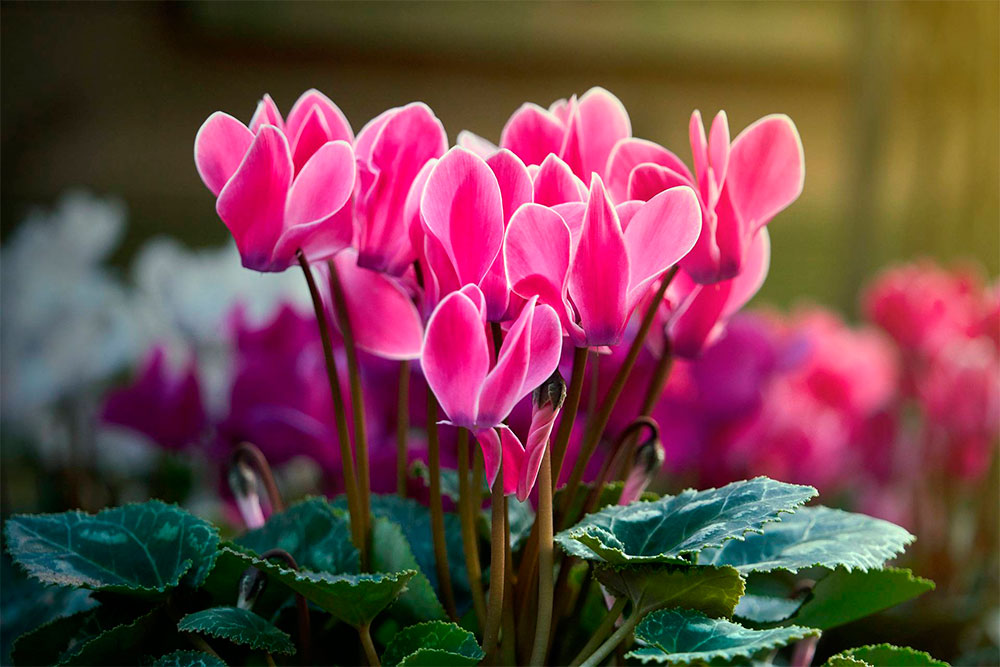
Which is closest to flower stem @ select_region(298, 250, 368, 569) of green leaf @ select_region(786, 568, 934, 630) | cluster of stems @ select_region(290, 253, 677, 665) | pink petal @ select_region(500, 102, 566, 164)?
cluster of stems @ select_region(290, 253, 677, 665)

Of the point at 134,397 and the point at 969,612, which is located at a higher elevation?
the point at 134,397

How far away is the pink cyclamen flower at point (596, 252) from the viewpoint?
35 cm

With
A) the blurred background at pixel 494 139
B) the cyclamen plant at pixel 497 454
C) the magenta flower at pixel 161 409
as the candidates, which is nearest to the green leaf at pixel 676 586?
the cyclamen plant at pixel 497 454

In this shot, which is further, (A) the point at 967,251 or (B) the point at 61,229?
(A) the point at 967,251

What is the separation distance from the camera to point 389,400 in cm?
75

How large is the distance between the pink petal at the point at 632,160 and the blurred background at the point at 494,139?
0.32 meters

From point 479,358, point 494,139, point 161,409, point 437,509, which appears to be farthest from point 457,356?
point 494,139

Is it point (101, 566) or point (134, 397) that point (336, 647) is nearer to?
point (101, 566)

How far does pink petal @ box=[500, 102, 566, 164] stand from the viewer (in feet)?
1.39

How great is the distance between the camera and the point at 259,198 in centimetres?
39

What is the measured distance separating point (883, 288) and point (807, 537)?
0.81 m

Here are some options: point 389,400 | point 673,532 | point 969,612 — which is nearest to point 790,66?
point 969,612

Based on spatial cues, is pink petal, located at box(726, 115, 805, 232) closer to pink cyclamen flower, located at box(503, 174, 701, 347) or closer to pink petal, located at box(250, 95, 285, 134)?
pink cyclamen flower, located at box(503, 174, 701, 347)

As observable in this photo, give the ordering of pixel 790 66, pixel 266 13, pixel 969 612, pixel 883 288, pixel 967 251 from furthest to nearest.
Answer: pixel 790 66 → pixel 266 13 → pixel 967 251 → pixel 883 288 → pixel 969 612
